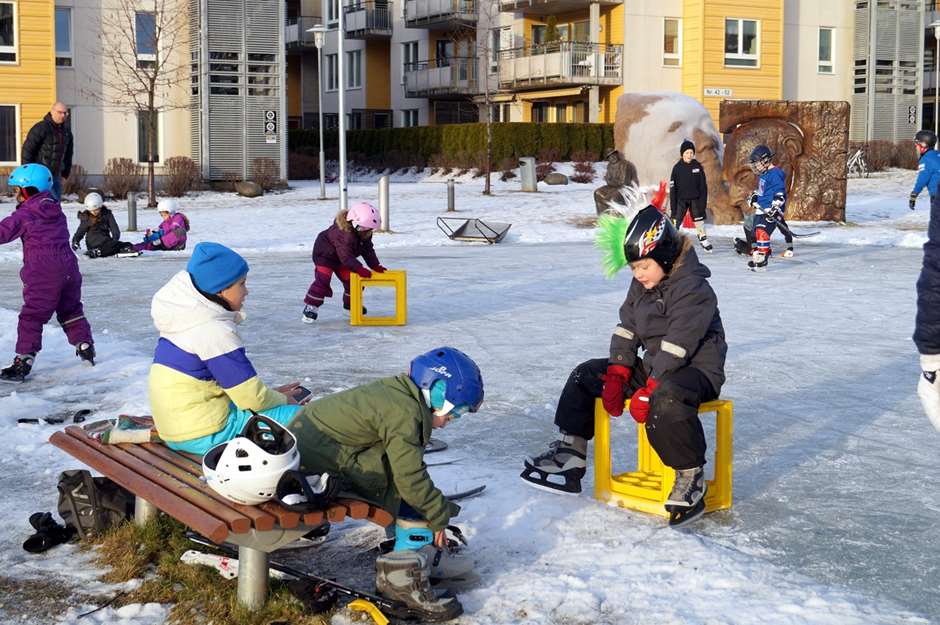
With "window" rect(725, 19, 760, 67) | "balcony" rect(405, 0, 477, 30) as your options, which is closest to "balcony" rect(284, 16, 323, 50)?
"balcony" rect(405, 0, 477, 30)

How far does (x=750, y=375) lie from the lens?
8.80m

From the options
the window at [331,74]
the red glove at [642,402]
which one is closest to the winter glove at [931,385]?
the red glove at [642,402]

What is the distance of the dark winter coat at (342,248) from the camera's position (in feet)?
37.6

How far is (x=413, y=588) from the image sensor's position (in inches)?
165

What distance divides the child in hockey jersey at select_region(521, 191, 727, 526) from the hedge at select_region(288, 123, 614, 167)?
1423 inches

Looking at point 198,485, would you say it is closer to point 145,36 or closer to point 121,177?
point 121,177

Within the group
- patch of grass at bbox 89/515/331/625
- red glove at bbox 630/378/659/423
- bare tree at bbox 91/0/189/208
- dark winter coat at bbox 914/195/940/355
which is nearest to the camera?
dark winter coat at bbox 914/195/940/355

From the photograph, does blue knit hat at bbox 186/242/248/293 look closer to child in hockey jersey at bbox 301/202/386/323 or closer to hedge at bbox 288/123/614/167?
child in hockey jersey at bbox 301/202/386/323

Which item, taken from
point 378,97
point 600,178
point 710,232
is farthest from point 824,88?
point 710,232

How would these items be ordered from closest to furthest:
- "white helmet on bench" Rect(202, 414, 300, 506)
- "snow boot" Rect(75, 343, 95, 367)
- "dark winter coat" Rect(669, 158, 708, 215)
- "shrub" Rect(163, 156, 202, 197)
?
"white helmet on bench" Rect(202, 414, 300, 506)
"snow boot" Rect(75, 343, 95, 367)
"dark winter coat" Rect(669, 158, 708, 215)
"shrub" Rect(163, 156, 202, 197)

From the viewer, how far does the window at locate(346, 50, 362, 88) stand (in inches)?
2243

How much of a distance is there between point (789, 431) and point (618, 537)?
2403mm

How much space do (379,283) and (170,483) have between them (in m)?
7.20

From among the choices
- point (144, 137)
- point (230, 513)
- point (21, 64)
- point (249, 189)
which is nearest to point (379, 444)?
point (230, 513)
